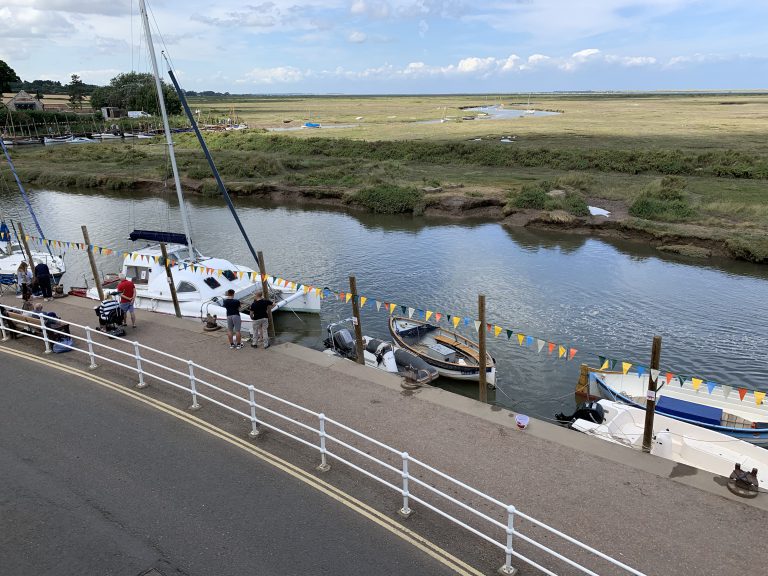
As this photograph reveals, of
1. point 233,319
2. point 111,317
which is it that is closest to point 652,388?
point 233,319

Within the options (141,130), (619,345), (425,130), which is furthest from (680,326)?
(141,130)

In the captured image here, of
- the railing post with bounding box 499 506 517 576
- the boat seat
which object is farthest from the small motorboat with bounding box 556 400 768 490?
the railing post with bounding box 499 506 517 576

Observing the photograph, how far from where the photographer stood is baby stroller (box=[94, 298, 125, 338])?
15.7 metres

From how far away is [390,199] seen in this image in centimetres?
4803

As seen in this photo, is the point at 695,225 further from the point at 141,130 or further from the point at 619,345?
the point at 141,130

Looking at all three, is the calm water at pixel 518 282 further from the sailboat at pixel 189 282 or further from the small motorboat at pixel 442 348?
the sailboat at pixel 189 282

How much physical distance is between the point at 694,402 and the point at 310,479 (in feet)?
40.3

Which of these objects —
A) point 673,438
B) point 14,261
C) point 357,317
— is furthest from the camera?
point 14,261

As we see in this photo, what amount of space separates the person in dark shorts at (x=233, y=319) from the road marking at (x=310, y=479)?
3121mm

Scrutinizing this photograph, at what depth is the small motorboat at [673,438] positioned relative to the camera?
12891mm

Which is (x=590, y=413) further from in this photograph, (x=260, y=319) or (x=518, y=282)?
(x=518, y=282)

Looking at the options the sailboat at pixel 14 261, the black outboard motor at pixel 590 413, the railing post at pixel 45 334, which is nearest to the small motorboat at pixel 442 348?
the black outboard motor at pixel 590 413

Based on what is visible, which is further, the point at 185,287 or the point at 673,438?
the point at 185,287

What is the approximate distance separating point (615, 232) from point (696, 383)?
29.4 metres
